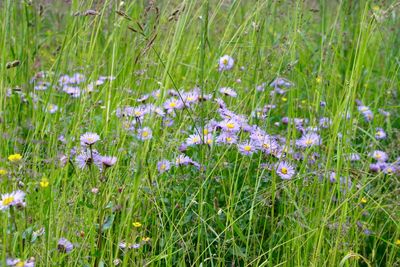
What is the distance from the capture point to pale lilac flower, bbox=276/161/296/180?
1.84 metres

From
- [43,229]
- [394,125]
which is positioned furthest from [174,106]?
[394,125]

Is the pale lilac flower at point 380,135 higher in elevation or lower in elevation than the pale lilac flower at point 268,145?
lower

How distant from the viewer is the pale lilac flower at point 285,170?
1842mm

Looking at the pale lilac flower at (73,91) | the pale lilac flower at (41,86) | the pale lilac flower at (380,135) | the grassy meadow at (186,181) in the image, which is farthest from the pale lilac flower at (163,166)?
the pale lilac flower at (380,135)

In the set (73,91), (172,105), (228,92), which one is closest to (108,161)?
(172,105)

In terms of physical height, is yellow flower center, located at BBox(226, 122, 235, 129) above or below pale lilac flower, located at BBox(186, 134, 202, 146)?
above

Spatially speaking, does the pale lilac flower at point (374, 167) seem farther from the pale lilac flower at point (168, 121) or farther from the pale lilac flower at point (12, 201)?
the pale lilac flower at point (12, 201)

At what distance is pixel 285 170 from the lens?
73.2 inches

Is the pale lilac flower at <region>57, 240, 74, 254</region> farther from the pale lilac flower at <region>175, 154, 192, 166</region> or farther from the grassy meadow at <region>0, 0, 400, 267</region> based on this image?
the pale lilac flower at <region>175, 154, 192, 166</region>

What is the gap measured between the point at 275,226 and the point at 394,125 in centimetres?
103

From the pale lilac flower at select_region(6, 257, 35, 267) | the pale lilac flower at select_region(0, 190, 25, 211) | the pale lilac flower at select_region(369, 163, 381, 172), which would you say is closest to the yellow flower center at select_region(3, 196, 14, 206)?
the pale lilac flower at select_region(0, 190, 25, 211)

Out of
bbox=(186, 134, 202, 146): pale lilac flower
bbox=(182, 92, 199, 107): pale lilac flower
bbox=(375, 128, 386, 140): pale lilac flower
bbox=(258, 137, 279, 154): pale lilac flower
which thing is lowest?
bbox=(375, 128, 386, 140): pale lilac flower

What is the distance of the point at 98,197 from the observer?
158cm

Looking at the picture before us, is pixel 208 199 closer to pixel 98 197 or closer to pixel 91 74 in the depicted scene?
pixel 98 197
